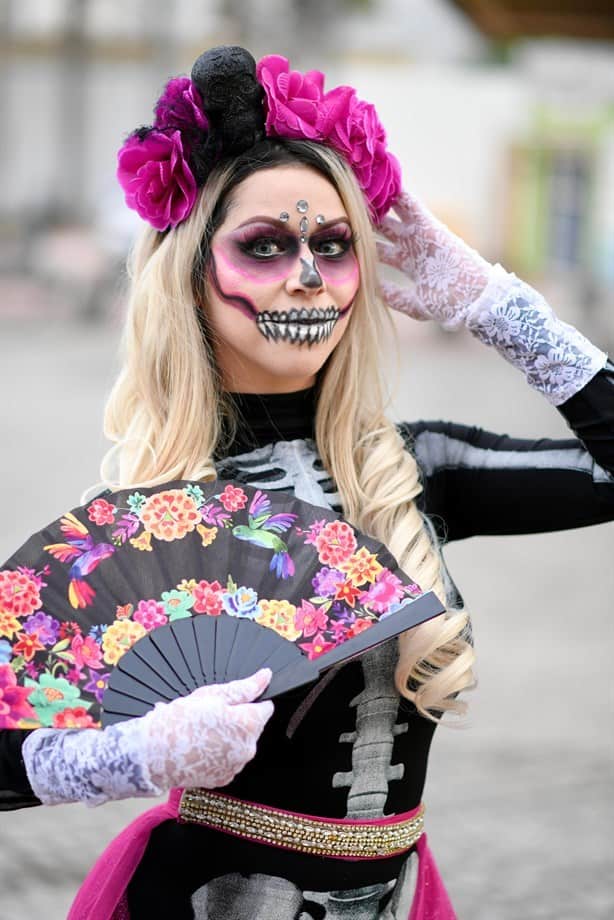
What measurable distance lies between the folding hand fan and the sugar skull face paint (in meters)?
0.25

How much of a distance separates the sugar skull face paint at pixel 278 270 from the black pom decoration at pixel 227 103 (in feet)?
0.20

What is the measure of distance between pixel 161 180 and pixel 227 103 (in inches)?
5.9

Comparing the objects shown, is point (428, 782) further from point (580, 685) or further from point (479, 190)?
point (479, 190)

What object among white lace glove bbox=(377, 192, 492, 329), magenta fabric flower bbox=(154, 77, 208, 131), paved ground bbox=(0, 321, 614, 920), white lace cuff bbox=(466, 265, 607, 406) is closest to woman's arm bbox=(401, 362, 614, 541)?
white lace cuff bbox=(466, 265, 607, 406)

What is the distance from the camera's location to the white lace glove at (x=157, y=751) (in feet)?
5.56

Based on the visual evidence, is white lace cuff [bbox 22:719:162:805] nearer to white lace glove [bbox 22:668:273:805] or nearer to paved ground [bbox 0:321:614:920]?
white lace glove [bbox 22:668:273:805]

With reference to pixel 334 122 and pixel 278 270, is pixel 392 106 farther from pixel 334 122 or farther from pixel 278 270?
pixel 278 270

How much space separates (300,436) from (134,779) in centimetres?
70

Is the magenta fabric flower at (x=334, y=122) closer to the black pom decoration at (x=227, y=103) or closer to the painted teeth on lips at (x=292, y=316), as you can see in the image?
the black pom decoration at (x=227, y=103)

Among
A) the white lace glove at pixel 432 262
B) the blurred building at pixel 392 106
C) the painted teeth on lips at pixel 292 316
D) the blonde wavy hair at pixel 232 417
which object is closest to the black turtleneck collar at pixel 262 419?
the blonde wavy hair at pixel 232 417

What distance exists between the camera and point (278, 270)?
6.84 feet

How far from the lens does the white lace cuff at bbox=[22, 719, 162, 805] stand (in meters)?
1.69

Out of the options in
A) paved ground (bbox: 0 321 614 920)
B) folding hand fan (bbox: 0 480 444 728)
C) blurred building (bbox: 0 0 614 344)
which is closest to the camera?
folding hand fan (bbox: 0 480 444 728)

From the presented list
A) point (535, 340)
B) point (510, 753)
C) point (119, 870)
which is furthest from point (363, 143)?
point (510, 753)
